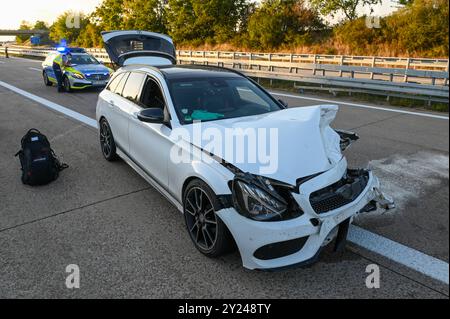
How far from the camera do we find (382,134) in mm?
7320

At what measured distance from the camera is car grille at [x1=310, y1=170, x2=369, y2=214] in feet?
9.22

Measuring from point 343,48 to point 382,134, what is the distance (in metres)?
18.9

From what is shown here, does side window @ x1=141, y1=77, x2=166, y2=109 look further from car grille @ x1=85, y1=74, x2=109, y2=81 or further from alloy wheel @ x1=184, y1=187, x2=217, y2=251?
car grille @ x1=85, y1=74, x2=109, y2=81

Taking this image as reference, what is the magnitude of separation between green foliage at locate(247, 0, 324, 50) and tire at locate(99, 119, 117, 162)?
1208 inches

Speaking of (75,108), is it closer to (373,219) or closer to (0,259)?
(0,259)

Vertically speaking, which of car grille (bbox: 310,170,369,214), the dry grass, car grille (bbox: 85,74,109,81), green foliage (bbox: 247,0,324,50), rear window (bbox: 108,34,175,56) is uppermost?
green foliage (bbox: 247,0,324,50)

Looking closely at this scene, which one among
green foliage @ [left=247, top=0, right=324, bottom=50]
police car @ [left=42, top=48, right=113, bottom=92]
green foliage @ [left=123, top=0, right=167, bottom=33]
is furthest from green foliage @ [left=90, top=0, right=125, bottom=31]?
police car @ [left=42, top=48, right=113, bottom=92]

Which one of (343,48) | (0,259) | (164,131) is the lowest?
(0,259)

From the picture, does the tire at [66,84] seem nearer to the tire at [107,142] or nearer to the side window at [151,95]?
the tire at [107,142]

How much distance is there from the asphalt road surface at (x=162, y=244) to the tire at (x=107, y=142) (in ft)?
0.55

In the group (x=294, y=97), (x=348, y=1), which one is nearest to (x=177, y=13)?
(x=348, y=1)

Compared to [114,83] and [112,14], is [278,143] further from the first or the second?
[112,14]

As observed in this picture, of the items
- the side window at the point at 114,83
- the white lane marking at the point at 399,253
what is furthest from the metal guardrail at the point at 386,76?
the side window at the point at 114,83

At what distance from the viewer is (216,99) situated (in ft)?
14.0
